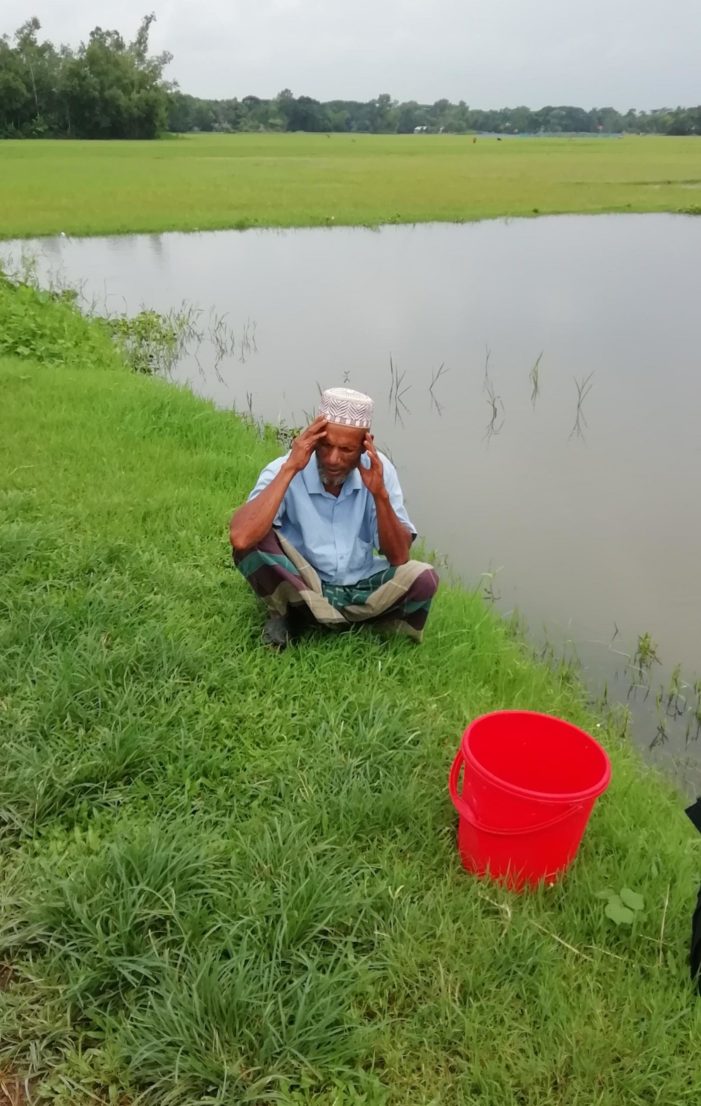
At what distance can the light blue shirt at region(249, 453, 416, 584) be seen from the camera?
3127 mm

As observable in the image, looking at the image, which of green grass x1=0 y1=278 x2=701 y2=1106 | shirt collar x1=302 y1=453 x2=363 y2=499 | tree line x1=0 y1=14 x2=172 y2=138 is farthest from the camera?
tree line x1=0 y1=14 x2=172 y2=138

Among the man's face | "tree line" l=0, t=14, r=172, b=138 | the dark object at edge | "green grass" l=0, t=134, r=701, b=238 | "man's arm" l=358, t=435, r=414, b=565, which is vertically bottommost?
the dark object at edge

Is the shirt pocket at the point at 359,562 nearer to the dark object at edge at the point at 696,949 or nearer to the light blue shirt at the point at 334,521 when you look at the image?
the light blue shirt at the point at 334,521

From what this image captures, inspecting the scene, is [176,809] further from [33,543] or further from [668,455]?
[668,455]

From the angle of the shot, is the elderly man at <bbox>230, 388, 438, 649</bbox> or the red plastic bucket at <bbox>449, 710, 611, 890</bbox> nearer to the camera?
the red plastic bucket at <bbox>449, 710, 611, 890</bbox>

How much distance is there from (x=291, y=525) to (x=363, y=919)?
Result: 1.55 metres

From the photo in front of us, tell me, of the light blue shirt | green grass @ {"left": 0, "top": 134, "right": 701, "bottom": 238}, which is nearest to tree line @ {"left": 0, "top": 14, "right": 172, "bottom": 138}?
green grass @ {"left": 0, "top": 134, "right": 701, "bottom": 238}

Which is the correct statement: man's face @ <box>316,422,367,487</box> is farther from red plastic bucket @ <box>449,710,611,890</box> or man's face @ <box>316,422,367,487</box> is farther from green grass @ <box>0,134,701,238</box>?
green grass @ <box>0,134,701,238</box>

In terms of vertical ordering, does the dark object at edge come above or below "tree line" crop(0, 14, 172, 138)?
below

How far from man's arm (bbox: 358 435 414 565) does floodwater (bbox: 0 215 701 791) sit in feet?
4.40

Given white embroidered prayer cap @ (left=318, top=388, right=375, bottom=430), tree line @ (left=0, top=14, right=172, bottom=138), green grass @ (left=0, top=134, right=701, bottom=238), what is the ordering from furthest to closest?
tree line @ (left=0, top=14, right=172, bottom=138), green grass @ (left=0, top=134, right=701, bottom=238), white embroidered prayer cap @ (left=318, top=388, right=375, bottom=430)

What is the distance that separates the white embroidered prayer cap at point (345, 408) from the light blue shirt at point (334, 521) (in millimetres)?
232

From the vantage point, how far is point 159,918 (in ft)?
6.74

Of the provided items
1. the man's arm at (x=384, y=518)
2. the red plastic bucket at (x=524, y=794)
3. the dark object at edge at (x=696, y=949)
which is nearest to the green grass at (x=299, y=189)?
the man's arm at (x=384, y=518)
